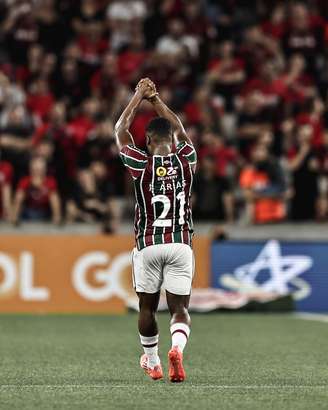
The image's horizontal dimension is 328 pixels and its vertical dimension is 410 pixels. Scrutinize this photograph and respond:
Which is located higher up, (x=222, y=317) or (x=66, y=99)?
(x=66, y=99)

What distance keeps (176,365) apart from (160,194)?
118cm

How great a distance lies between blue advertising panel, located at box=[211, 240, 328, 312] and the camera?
16.2 meters

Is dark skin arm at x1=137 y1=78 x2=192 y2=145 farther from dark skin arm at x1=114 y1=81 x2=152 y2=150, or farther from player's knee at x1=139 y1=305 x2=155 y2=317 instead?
player's knee at x1=139 y1=305 x2=155 y2=317

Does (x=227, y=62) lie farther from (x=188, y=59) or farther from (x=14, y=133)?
(x=14, y=133)

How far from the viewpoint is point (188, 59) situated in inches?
763

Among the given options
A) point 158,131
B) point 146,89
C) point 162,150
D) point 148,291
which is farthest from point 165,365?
point 146,89

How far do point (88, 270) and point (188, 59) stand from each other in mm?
4666

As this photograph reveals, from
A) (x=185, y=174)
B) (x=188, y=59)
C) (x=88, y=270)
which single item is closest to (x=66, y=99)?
(x=188, y=59)

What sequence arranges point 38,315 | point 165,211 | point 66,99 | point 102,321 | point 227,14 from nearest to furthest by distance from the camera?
point 165,211 < point 102,321 < point 38,315 < point 66,99 < point 227,14

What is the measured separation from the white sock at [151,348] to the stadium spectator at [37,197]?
8.68 metres

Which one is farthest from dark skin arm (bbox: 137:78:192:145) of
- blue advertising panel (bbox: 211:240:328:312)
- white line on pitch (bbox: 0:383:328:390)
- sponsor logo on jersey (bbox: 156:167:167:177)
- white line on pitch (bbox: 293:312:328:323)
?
blue advertising panel (bbox: 211:240:328:312)

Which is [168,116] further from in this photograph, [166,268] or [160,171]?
[166,268]

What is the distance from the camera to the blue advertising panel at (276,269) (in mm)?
16219

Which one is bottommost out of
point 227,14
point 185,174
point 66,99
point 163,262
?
point 163,262
